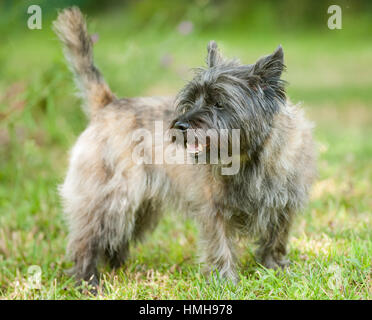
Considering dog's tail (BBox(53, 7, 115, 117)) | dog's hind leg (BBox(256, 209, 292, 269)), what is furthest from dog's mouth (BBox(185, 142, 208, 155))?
dog's tail (BBox(53, 7, 115, 117))

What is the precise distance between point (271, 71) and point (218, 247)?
1341 millimetres

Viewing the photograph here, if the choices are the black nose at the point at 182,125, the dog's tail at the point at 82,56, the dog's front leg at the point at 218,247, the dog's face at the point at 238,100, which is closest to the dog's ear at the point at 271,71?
the dog's face at the point at 238,100

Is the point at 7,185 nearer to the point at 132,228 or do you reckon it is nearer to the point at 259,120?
the point at 132,228

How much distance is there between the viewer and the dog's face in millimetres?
3406

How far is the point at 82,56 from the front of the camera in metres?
4.49

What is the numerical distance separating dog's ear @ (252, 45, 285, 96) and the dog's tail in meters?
1.56

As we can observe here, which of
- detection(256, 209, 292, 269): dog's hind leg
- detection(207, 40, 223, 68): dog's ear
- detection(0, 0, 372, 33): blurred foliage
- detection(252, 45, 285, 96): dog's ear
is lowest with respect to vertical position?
detection(256, 209, 292, 269): dog's hind leg

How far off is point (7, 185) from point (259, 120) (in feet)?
12.5

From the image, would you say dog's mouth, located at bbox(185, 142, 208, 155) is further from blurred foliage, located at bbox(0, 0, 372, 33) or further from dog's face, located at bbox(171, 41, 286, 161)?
blurred foliage, located at bbox(0, 0, 372, 33)

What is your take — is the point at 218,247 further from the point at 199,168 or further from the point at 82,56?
the point at 82,56

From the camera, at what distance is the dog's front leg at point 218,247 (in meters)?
3.86

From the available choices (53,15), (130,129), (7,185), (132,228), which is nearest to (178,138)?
(130,129)

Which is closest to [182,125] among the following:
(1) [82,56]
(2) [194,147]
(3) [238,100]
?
(2) [194,147]

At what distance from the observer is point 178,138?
3.48 m
